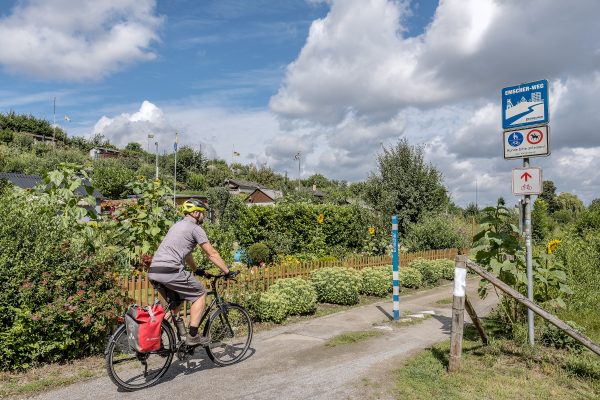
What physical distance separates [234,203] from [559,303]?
94.3ft

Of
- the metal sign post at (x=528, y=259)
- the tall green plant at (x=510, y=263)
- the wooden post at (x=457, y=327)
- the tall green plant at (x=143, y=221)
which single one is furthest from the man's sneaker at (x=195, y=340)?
the metal sign post at (x=528, y=259)

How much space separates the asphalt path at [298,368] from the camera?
4.57 meters

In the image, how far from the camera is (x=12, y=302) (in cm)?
489

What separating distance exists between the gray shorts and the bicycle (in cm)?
13

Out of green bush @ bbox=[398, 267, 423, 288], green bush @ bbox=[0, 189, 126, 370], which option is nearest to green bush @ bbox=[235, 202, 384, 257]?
green bush @ bbox=[398, 267, 423, 288]

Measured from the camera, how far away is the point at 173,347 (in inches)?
198

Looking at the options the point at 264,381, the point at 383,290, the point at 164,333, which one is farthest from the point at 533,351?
the point at 383,290

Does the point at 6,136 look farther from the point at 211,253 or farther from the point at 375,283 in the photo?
the point at 211,253

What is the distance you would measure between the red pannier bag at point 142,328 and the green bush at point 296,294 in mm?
3843

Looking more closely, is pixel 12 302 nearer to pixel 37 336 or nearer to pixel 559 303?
pixel 37 336

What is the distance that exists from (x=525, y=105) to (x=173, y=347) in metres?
5.60

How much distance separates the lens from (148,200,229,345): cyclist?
4.91 metres

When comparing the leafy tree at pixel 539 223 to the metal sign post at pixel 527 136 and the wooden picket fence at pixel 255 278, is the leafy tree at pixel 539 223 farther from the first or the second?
the metal sign post at pixel 527 136

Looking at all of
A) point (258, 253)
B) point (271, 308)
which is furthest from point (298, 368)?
point (258, 253)
